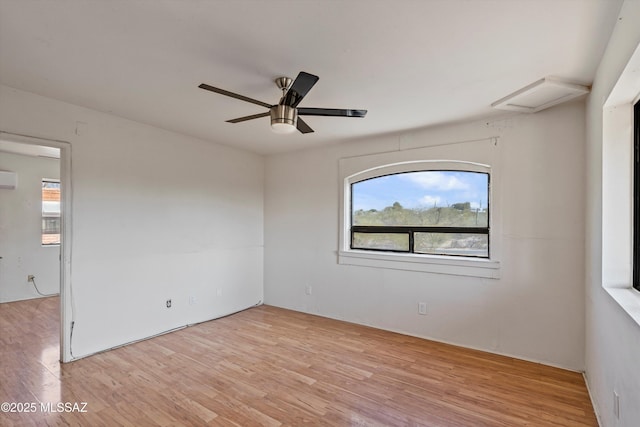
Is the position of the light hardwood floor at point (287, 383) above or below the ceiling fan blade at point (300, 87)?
below

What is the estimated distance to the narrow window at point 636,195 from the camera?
1.82m

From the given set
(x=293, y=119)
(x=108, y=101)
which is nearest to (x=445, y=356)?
(x=293, y=119)

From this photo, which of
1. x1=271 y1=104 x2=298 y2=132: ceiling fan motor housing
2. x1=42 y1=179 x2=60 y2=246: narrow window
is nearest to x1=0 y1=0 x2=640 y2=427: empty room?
x1=271 y1=104 x2=298 y2=132: ceiling fan motor housing

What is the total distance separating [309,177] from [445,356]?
9.31 ft

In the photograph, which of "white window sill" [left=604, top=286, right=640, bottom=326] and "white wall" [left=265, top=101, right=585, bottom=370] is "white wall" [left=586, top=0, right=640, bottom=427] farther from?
"white wall" [left=265, top=101, right=585, bottom=370]

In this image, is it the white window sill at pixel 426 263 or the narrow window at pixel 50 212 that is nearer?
the white window sill at pixel 426 263

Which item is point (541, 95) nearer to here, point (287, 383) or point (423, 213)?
point (423, 213)

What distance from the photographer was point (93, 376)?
2.64 meters

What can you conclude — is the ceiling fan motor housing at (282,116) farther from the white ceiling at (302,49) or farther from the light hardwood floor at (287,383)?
the light hardwood floor at (287,383)

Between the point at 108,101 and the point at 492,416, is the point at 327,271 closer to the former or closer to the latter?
the point at 492,416

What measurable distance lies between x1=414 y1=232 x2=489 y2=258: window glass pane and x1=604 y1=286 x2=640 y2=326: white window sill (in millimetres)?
1428

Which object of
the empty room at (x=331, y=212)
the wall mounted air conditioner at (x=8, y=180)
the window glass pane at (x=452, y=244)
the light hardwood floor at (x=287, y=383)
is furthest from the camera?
the wall mounted air conditioner at (x=8, y=180)

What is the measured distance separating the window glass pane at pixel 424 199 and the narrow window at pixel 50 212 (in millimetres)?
5354

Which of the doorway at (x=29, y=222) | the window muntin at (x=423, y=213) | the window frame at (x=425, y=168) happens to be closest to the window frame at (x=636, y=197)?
the window frame at (x=425, y=168)
